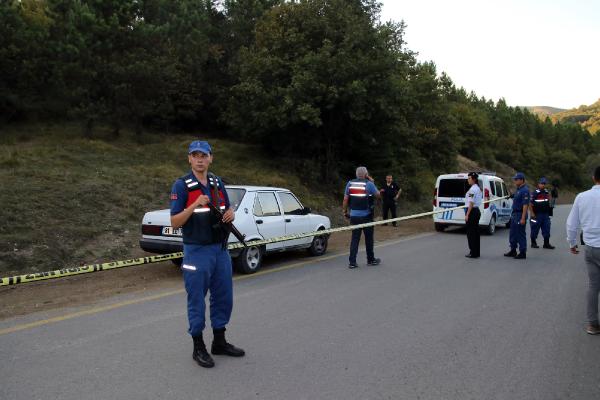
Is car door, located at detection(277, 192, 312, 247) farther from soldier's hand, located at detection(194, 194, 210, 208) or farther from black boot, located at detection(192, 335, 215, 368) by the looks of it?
soldier's hand, located at detection(194, 194, 210, 208)

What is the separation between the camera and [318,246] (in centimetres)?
1110

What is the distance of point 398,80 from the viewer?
71.0 feet

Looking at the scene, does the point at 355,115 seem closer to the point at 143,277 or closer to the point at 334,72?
the point at 334,72

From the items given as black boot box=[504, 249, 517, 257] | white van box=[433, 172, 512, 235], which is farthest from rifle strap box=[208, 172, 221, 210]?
white van box=[433, 172, 512, 235]

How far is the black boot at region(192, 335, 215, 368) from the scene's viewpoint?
4.35 meters

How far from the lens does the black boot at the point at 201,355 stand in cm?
435

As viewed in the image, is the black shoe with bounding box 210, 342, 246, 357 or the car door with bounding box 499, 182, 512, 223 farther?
the car door with bounding box 499, 182, 512, 223

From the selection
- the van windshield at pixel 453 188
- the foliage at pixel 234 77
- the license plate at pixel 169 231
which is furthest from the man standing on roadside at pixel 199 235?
the foliage at pixel 234 77

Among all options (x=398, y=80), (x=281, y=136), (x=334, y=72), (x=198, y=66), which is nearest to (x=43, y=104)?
(x=198, y=66)

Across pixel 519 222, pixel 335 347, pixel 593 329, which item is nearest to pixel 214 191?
pixel 335 347

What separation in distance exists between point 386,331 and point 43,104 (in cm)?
2106

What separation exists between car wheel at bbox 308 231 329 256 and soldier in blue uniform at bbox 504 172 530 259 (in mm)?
4094

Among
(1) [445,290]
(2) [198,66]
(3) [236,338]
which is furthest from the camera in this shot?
(2) [198,66]

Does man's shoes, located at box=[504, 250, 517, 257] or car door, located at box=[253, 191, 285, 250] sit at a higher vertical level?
car door, located at box=[253, 191, 285, 250]
